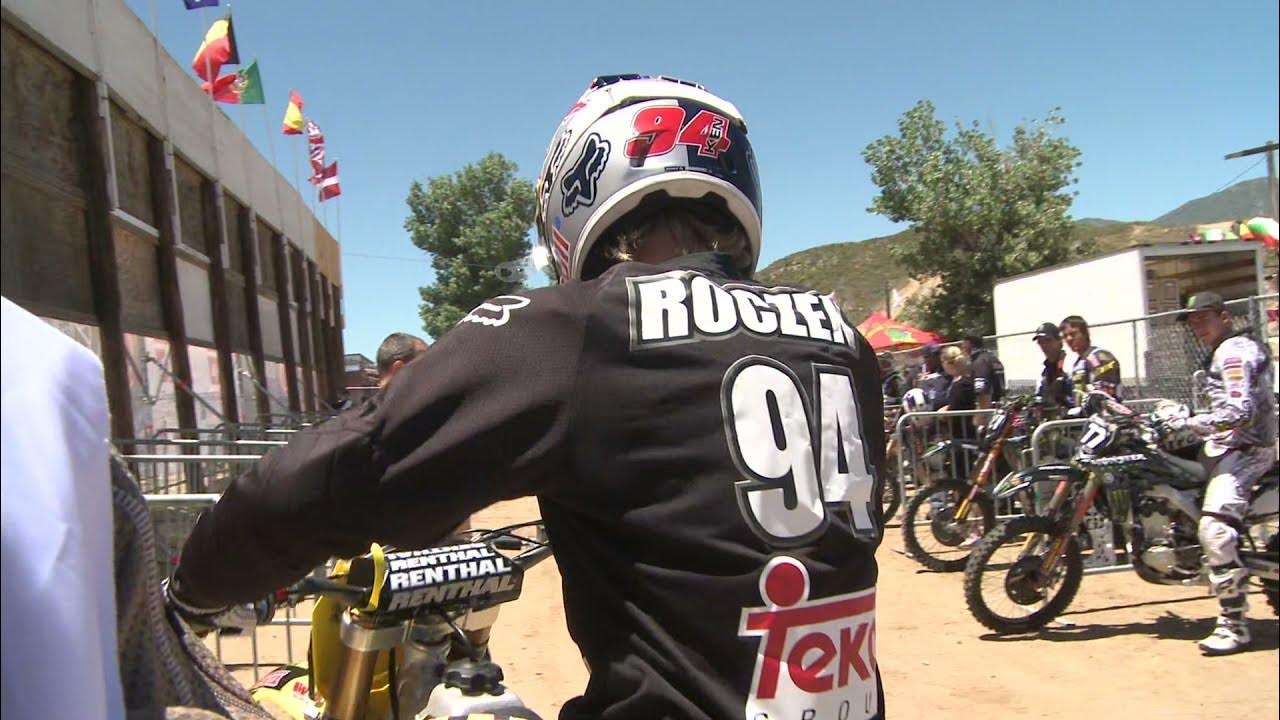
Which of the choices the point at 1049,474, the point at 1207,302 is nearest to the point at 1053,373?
the point at 1049,474

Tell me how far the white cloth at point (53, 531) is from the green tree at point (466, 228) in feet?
102

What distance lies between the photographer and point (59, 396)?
0.69 meters

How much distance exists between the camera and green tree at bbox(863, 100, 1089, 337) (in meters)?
26.9

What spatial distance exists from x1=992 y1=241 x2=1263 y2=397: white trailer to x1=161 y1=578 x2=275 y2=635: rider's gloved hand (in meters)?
12.8

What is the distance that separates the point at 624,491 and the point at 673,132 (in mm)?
816

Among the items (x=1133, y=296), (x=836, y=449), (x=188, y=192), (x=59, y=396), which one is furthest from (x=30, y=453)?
(x=1133, y=296)

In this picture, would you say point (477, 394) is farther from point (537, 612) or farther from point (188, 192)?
point (188, 192)

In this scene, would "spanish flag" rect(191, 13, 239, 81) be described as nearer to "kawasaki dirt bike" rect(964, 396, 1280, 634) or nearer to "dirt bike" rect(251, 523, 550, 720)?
"kawasaki dirt bike" rect(964, 396, 1280, 634)

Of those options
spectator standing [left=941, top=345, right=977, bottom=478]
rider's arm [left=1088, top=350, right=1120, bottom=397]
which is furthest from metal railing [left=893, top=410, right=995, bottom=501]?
rider's arm [left=1088, top=350, right=1120, bottom=397]

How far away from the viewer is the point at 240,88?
1347cm

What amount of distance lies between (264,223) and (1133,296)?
1516cm

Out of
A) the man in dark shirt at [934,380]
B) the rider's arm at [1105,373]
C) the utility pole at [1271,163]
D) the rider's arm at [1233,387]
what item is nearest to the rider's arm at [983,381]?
the man in dark shirt at [934,380]

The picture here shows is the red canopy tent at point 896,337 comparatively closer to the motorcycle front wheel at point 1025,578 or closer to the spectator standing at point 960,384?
the spectator standing at point 960,384

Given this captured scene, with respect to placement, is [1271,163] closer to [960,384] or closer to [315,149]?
[960,384]
